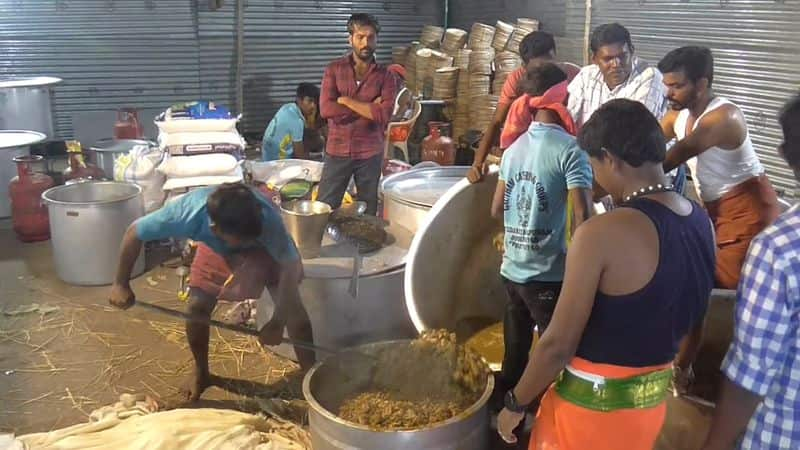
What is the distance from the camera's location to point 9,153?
22.0 feet

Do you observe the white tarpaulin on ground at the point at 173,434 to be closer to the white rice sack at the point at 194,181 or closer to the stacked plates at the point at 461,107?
the white rice sack at the point at 194,181

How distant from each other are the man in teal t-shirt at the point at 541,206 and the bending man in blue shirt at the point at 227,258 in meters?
1.16

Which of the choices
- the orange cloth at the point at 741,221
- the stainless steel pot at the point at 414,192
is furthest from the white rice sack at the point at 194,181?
the orange cloth at the point at 741,221

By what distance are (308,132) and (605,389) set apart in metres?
5.62

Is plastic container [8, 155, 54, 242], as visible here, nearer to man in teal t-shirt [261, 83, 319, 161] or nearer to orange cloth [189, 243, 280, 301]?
man in teal t-shirt [261, 83, 319, 161]

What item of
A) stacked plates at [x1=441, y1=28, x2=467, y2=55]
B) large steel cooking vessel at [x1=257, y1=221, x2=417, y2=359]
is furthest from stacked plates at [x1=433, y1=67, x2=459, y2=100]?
large steel cooking vessel at [x1=257, y1=221, x2=417, y2=359]

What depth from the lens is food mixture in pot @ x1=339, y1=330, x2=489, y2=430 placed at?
294cm

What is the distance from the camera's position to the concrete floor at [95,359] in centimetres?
391

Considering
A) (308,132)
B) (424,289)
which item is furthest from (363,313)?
(308,132)

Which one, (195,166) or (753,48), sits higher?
(753,48)

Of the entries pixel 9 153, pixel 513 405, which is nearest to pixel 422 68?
pixel 9 153

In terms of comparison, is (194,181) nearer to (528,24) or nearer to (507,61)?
(507,61)

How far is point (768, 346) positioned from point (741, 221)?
1672mm

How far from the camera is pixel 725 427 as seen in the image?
188 cm
